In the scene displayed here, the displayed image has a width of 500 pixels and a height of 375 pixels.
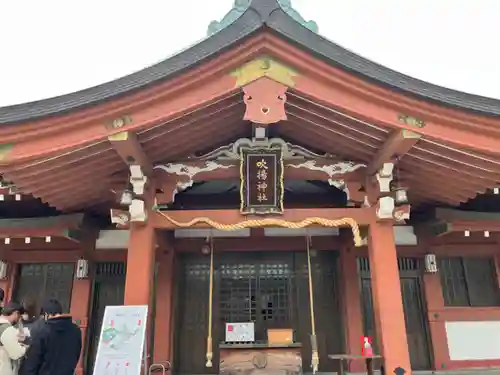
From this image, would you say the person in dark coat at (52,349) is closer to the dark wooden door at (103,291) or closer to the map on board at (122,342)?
the map on board at (122,342)

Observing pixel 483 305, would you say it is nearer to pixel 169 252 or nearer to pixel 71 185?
pixel 169 252

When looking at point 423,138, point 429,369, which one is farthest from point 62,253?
point 429,369

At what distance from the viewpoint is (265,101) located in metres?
5.00

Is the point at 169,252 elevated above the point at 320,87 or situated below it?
below

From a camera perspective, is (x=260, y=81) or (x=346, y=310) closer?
(x=260, y=81)

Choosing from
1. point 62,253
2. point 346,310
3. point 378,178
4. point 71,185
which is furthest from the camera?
point 62,253

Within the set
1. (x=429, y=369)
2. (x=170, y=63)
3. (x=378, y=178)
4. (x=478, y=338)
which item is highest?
(x=170, y=63)

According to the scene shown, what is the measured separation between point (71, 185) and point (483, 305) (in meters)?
7.68

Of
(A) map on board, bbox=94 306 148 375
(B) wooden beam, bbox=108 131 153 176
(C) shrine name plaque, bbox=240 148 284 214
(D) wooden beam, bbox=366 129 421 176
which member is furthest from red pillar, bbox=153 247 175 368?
(D) wooden beam, bbox=366 129 421 176

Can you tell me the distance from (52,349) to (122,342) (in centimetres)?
123

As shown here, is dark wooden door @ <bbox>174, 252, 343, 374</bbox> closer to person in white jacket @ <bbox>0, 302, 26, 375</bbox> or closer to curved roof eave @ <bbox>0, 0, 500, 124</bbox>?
curved roof eave @ <bbox>0, 0, 500, 124</bbox>

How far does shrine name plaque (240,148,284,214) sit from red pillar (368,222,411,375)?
57.1 inches

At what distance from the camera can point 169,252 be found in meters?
7.86

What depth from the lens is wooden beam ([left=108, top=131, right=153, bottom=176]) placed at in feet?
16.6
